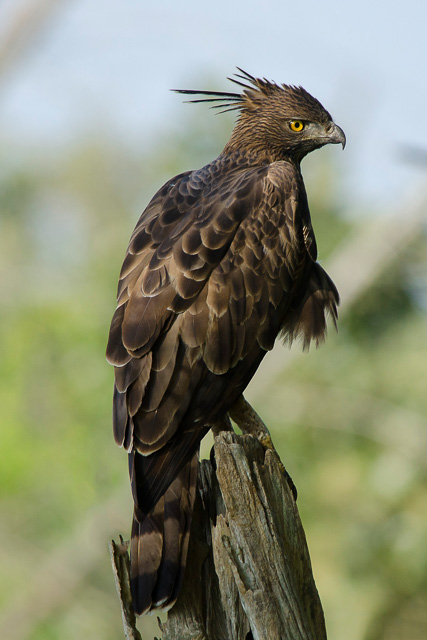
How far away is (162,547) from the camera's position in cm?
335

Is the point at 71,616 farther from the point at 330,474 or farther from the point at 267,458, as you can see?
the point at 267,458

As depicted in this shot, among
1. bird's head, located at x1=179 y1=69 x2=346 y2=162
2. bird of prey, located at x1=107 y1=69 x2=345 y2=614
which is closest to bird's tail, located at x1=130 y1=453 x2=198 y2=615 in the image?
bird of prey, located at x1=107 y1=69 x2=345 y2=614

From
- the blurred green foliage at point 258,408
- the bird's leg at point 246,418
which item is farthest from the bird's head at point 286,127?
the blurred green foliage at point 258,408

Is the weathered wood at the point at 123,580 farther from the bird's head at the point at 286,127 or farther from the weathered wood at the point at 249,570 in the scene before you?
the bird's head at the point at 286,127

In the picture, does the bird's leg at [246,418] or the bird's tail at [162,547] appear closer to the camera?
the bird's tail at [162,547]

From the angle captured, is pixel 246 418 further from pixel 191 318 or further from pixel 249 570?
pixel 249 570

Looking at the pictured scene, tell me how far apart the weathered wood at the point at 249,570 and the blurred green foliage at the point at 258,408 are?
553 cm

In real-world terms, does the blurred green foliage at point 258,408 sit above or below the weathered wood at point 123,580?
above

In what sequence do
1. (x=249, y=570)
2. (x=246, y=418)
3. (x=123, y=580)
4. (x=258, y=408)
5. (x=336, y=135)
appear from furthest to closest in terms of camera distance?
(x=258, y=408) < (x=336, y=135) < (x=246, y=418) < (x=123, y=580) < (x=249, y=570)

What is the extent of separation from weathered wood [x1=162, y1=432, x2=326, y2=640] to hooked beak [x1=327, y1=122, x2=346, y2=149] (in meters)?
2.26

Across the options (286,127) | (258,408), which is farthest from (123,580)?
(258,408)

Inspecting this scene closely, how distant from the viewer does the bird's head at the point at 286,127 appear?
16.1 ft

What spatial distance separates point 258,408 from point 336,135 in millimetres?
7231

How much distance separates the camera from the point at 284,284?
4172mm
